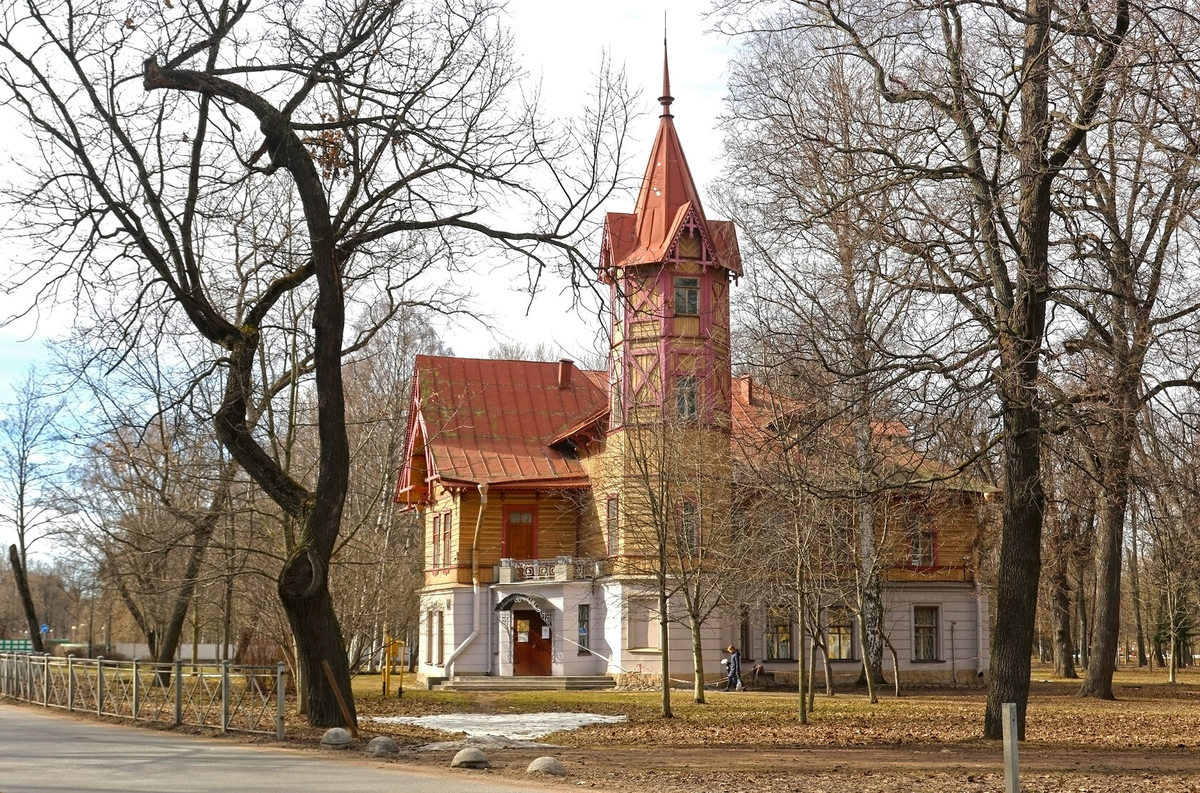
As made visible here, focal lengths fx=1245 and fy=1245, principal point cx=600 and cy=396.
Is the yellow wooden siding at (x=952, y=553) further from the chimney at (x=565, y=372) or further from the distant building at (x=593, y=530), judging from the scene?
the chimney at (x=565, y=372)

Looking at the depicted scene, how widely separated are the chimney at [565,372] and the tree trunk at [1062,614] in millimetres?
18091

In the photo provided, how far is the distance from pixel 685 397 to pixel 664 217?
11008 millimetres

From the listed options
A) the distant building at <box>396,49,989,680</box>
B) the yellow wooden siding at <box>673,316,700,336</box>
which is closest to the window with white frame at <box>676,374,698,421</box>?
the distant building at <box>396,49,989,680</box>

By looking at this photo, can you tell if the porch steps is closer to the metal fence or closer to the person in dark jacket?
the person in dark jacket

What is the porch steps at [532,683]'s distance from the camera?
124 feet

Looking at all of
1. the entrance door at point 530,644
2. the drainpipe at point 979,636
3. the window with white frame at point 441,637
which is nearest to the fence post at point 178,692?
the entrance door at point 530,644

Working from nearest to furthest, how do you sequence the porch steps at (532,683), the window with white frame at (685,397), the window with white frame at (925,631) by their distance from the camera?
the window with white frame at (685,397) < the porch steps at (532,683) < the window with white frame at (925,631)

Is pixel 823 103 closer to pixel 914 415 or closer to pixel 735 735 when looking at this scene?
pixel 914 415

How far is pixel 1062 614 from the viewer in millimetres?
44812

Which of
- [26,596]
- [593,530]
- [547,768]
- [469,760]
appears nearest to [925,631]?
[593,530]

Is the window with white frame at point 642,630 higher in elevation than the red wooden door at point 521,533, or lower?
lower

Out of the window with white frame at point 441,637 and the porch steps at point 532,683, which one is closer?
the porch steps at point 532,683

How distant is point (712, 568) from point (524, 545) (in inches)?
537

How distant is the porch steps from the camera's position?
37.9 metres
